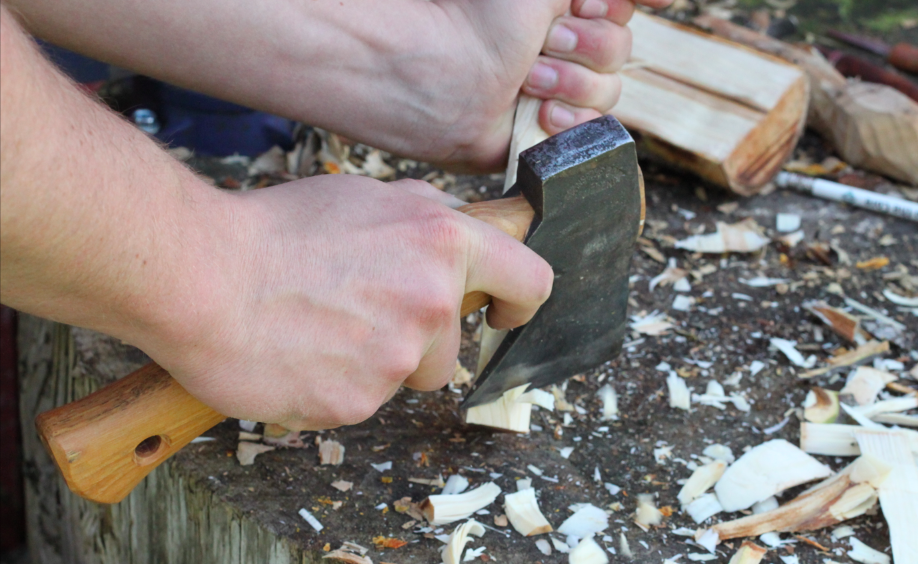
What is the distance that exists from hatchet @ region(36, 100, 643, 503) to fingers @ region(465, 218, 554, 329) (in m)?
0.06

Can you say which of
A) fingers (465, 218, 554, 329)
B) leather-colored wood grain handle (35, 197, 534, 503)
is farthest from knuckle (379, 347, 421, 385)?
leather-colored wood grain handle (35, 197, 534, 503)

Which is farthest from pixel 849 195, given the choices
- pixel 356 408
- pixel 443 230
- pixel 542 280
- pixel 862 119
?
pixel 356 408

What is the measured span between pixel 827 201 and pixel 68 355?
1906 mm

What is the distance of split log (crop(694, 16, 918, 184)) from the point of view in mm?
2186

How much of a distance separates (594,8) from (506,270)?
0.67 metres

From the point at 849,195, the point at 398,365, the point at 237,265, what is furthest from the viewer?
the point at 849,195

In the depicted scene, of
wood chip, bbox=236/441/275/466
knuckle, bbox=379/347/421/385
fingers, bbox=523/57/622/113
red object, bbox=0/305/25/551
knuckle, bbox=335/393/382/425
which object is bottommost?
red object, bbox=0/305/25/551

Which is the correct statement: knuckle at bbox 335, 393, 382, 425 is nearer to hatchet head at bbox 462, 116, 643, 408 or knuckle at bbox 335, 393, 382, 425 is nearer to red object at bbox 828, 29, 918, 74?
hatchet head at bbox 462, 116, 643, 408

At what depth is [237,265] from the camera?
95cm

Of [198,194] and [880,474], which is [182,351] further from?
[880,474]

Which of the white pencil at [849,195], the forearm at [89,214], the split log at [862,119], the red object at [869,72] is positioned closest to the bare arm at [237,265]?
the forearm at [89,214]

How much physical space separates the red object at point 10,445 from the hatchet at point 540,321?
155 centimetres

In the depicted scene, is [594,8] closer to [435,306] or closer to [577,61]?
[577,61]

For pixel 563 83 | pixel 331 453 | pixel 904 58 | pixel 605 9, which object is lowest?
pixel 331 453
